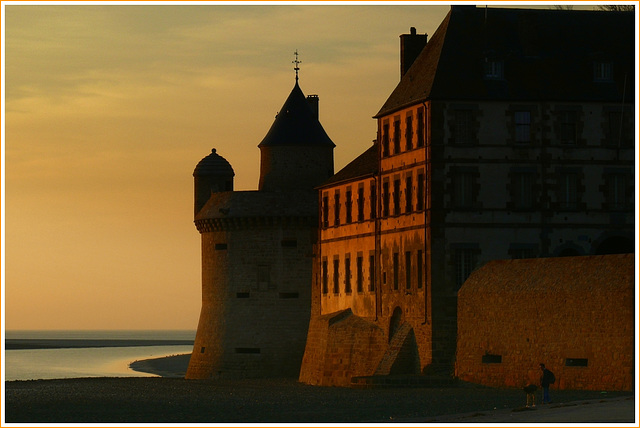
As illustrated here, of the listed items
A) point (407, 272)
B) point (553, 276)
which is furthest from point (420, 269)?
point (553, 276)

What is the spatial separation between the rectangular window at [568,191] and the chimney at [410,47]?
423 inches

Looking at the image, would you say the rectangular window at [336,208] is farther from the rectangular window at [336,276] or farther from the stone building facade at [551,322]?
the stone building facade at [551,322]

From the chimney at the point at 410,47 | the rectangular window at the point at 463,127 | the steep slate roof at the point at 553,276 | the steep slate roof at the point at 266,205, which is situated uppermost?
the chimney at the point at 410,47

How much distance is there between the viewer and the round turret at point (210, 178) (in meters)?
101

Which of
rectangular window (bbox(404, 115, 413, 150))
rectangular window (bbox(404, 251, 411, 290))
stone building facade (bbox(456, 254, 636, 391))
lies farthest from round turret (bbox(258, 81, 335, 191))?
stone building facade (bbox(456, 254, 636, 391))

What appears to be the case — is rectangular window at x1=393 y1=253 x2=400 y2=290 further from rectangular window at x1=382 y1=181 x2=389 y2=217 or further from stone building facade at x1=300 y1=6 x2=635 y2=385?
rectangular window at x1=382 y1=181 x2=389 y2=217

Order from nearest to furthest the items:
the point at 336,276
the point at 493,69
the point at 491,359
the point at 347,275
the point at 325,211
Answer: the point at 491,359 → the point at 493,69 → the point at 347,275 → the point at 336,276 → the point at 325,211

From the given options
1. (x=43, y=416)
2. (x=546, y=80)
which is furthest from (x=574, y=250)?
(x=43, y=416)

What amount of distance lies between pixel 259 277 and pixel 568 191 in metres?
23.6

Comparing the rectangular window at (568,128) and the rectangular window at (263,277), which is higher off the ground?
the rectangular window at (568,128)

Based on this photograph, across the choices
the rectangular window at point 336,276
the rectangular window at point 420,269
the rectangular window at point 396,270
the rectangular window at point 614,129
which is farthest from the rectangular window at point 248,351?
the rectangular window at point 614,129

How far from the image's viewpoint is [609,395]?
55750mm

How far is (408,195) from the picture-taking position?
3002 inches

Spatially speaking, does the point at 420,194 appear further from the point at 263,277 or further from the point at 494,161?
the point at 263,277
